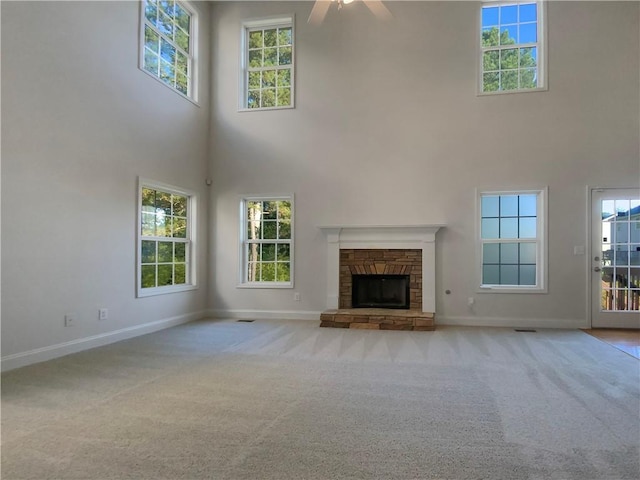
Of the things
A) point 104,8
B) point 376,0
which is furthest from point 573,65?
point 104,8

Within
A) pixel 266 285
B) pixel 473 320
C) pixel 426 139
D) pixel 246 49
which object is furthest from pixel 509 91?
pixel 266 285

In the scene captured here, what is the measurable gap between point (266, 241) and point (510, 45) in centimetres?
480

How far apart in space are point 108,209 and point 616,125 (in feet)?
22.2

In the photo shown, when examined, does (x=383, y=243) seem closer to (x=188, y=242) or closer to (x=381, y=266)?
(x=381, y=266)

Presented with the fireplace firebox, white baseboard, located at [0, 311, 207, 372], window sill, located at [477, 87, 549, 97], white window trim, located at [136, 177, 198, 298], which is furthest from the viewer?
the fireplace firebox

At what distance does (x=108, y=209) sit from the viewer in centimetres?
464

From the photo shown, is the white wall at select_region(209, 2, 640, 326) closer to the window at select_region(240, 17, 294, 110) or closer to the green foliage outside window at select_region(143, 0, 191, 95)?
the window at select_region(240, 17, 294, 110)

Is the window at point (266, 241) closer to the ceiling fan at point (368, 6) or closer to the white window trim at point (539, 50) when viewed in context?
the ceiling fan at point (368, 6)

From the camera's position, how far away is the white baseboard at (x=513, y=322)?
5660 millimetres

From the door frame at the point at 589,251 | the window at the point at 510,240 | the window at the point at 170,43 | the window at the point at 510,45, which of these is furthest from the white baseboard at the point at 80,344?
the door frame at the point at 589,251

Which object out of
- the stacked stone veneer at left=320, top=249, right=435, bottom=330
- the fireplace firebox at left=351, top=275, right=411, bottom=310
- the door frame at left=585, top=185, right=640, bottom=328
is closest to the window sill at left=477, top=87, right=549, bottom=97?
the door frame at left=585, top=185, right=640, bottom=328

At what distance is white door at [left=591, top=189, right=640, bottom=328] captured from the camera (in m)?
5.63

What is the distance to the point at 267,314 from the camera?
6465 mm

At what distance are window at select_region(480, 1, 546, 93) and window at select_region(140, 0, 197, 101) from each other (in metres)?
4.53
